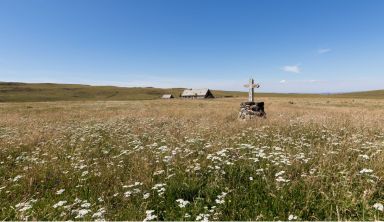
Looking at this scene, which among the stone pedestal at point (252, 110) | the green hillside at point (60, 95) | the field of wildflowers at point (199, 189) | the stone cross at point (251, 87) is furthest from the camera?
the green hillside at point (60, 95)

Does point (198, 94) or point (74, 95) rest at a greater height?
point (198, 94)

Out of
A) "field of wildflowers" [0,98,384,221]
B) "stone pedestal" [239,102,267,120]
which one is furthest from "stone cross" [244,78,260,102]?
"field of wildflowers" [0,98,384,221]

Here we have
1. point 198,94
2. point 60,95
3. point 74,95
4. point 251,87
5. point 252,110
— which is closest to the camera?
point 252,110

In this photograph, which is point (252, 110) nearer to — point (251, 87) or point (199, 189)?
point (251, 87)

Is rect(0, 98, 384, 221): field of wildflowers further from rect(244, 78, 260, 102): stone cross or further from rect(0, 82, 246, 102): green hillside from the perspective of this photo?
rect(0, 82, 246, 102): green hillside

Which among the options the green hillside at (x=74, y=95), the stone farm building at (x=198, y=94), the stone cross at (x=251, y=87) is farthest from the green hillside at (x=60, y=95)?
the stone cross at (x=251, y=87)

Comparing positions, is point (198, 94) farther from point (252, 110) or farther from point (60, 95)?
point (252, 110)

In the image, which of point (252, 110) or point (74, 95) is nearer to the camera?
point (252, 110)

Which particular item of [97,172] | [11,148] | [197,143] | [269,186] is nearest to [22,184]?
[97,172]

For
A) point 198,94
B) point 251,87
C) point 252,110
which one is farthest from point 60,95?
point 252,110

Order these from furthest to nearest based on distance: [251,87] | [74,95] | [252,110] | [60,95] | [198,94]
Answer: [74,95] < [60,95] < [198,94] < [251,87] < [252,110]

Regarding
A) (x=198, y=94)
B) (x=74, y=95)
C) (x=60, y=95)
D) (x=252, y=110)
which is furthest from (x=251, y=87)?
(x=74, y=95)

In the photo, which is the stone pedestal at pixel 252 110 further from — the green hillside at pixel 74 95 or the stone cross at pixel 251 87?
the green hillside at pixel 74 95

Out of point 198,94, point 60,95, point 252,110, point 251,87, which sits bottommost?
point 252,110
